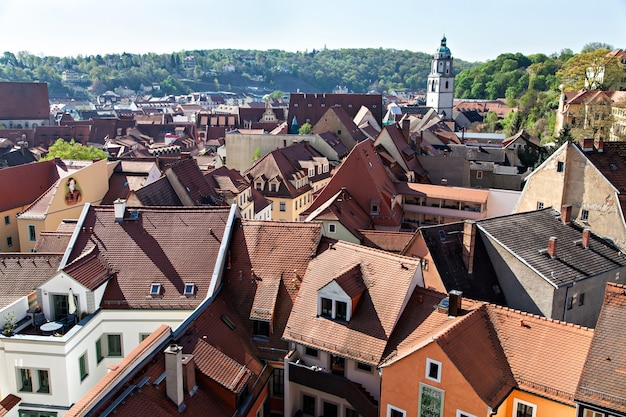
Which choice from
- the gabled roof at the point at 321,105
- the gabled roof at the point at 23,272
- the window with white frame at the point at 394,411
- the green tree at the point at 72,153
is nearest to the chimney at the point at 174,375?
the window with white frame at the point at 394,411

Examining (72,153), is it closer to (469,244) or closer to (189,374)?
(469,244)

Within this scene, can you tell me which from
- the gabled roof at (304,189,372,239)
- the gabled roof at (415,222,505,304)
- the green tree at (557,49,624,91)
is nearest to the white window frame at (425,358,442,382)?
the gabled roof at (415,222,505,304)

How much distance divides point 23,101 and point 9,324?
12337cm

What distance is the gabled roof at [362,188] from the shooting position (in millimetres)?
42125

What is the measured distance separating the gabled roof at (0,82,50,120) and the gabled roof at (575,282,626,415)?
134081 millimetres

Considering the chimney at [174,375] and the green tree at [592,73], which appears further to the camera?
the green tree at [592,73]

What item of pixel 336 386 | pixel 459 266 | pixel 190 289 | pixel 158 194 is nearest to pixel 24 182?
pixel 158 194

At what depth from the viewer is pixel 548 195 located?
34.3 m

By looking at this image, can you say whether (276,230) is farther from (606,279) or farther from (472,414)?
(606,279)

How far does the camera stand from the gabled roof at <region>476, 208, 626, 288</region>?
87.7 feet

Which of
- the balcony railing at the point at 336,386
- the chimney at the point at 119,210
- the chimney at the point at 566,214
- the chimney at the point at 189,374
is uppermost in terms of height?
the chimney at the point at 119,210

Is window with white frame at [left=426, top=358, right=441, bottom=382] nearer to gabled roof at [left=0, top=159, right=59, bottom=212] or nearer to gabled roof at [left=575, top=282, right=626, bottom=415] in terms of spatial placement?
gabled roof at [left=575, top=282, right=626, bottom=415]

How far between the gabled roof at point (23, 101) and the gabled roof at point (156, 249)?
116991mm

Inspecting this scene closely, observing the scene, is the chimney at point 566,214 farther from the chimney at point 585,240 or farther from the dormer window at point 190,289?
the dormer window at point 190,289
